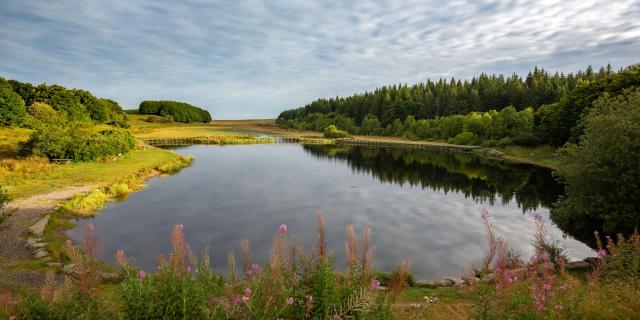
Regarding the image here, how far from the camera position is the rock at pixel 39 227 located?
745 inches

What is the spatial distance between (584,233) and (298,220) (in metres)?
19.3

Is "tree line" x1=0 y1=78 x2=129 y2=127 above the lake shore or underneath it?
above

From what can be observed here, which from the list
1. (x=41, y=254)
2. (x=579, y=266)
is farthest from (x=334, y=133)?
(x=41, y=254)

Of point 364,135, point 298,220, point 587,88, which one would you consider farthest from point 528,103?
point 298,220

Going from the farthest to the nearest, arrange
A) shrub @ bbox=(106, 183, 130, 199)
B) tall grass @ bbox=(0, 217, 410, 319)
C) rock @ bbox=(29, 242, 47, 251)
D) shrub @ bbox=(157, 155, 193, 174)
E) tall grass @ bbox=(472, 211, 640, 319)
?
1. shrub @ bbox=(157, 155, 193, 174)
2. shrub @ bbox=(106, 183, 130, 199)
3. rock @ bbox=(29, 242, 47, 251)
4. tall grass @ bbox=(472, 211, 640, 319)
5. tall grass @ bbox=(0, 217, 410, 319)

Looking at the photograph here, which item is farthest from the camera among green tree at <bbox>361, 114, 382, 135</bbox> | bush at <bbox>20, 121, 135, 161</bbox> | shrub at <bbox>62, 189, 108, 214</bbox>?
green tree at <bbox>361, 114, 382, 135</bbox>

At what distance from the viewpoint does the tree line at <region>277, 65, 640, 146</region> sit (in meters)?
59.3

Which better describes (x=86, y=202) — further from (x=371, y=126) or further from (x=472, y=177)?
(x=371, y=126)

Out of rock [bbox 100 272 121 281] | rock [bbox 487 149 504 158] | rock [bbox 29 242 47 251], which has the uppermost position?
rock [bbox 29 242 47 251]

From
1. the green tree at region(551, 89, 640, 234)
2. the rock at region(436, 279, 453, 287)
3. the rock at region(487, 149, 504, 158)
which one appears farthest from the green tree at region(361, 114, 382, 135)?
the rock at region(436, 279, 453, 287)

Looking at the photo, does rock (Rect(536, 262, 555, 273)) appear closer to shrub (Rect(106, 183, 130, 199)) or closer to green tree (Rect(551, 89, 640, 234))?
green tree (Rect(551, 89, 640, 234))

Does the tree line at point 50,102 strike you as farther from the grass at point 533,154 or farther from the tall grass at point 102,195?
the grass at point 533,154

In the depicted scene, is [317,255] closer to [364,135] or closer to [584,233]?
[584,233]

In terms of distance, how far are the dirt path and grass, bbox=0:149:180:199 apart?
1.96 m
